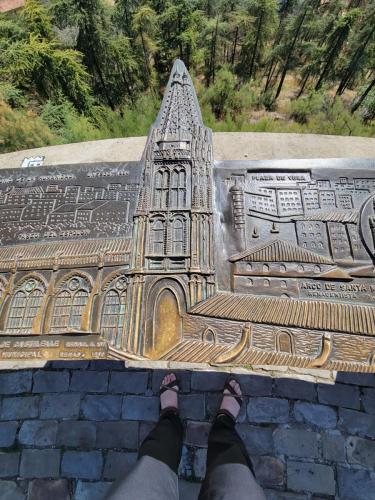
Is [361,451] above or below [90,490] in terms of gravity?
above

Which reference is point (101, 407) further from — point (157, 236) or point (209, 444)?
point (157, 236)

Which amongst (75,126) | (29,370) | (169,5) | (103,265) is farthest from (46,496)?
(169,5)

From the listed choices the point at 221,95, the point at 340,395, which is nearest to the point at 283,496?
the point at 340,395

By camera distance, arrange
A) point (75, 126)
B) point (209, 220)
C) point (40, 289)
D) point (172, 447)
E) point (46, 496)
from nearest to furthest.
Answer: point (172, 447)
point (46, 496)
point (40, 289)
point (209, 220)
point (75, 126)

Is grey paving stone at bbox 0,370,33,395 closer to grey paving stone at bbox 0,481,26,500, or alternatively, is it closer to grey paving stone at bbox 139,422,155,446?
grey paving stone at bbox 0,481,26,500

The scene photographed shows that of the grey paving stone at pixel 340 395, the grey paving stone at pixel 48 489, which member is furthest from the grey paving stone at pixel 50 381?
the grey paving stone at pixel 340 395

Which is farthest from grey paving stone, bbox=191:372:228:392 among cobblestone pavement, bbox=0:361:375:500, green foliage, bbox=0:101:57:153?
green foliage, bbox=0:101:57:153

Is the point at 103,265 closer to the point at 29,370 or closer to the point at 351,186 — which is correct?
the point at 29,370
